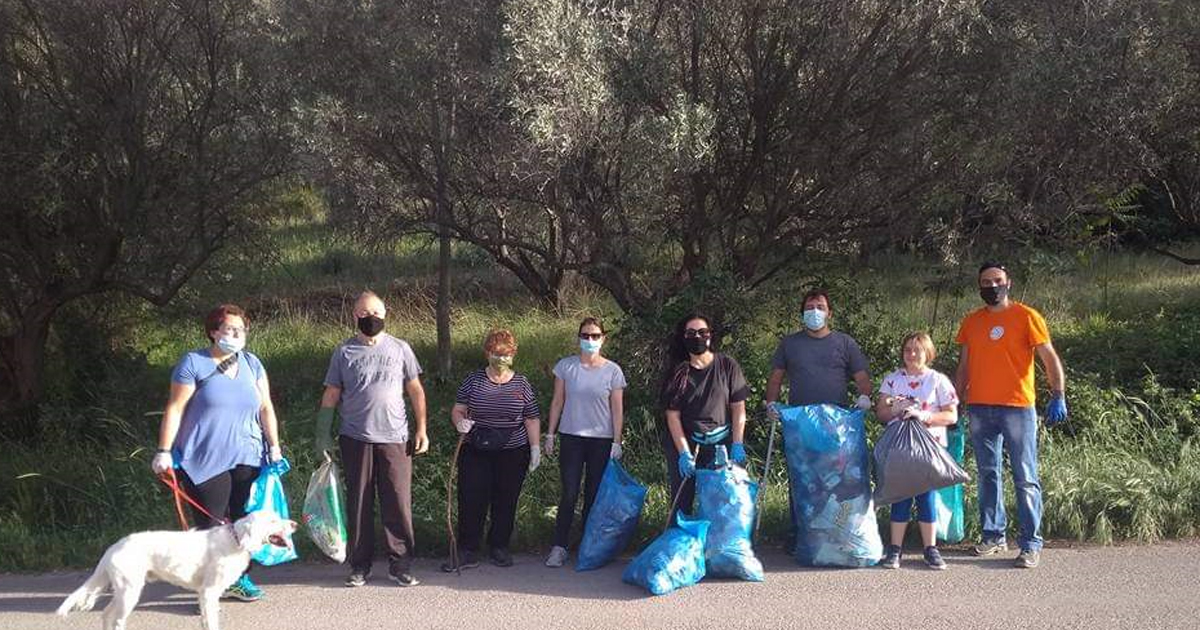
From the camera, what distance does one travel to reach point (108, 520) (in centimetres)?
755

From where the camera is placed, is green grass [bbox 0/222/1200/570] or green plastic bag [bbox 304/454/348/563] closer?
green plastic bag [bbox 304/454/348/563]

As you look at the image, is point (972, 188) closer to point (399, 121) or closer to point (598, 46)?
point (598, 46)

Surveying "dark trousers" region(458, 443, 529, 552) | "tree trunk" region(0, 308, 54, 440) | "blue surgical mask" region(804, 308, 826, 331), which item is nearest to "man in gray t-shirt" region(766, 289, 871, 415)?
"blue surgical mask" region(804, 308, 826, 331)

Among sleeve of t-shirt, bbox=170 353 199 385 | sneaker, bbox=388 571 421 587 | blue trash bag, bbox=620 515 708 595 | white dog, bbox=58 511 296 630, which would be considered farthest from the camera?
sneaker, bbox=388 571 421 587

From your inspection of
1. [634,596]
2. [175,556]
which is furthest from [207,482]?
[634,596]

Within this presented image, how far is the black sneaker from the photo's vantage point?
21.1ft

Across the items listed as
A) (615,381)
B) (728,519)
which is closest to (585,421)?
(615,381)

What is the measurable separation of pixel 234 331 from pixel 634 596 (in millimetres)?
2474

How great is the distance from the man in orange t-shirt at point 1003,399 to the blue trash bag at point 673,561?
1.71m

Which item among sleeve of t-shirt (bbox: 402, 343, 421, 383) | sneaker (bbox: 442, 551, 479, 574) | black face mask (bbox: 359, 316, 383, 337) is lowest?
sneaker (bbox: 442, 551, 479, 574)

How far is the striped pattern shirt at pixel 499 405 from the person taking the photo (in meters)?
6.43

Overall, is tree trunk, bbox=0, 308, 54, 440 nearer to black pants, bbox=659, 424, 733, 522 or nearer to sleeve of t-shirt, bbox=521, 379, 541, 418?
sleeve of t-shirt, bbox=521, 379, 541, 418

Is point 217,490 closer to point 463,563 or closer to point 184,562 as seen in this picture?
point 184,562

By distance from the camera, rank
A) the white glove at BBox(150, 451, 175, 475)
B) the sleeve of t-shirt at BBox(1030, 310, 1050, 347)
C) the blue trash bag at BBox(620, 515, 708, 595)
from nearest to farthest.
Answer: the white glove at BBox(150, 451, 175, 475), the blue trash bag at BBox(620, 515, 708, 595), the sleeve of t-shirt at BBox(1030, 310, 1050, 347)
